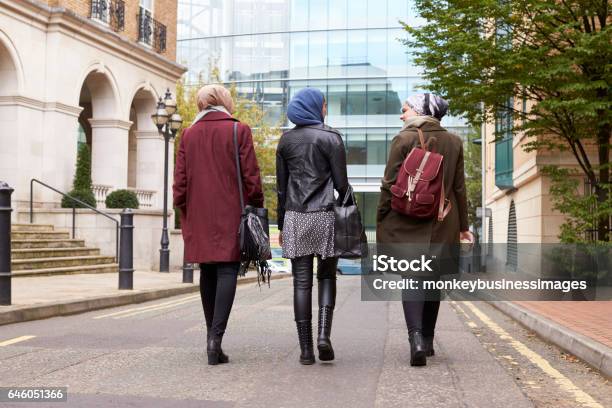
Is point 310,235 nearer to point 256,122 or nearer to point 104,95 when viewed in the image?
point 104,95

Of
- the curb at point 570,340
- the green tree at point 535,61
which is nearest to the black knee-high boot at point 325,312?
the curb at point 570,340

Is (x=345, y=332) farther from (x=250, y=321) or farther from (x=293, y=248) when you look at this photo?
(x=293, y=248)

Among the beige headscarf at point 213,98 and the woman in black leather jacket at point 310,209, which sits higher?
the beige headscarf at point 213,98

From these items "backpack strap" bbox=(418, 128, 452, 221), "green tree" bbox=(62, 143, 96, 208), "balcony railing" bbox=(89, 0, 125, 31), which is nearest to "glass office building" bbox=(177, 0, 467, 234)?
"balcony railing" bbox=(89, 0, 125, 31)

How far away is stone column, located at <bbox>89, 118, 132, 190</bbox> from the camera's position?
2295 cm

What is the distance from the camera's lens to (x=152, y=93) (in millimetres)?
25578

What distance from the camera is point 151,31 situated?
83.4 feet

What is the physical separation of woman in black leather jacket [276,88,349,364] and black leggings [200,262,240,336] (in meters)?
0.45

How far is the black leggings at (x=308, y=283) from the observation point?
5371mm

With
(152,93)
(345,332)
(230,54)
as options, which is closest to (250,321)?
(345,332)

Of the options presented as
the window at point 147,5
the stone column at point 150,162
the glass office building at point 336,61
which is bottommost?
the stone column at point 150,162

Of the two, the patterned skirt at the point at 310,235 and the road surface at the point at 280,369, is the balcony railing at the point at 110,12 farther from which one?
the patterned skirt at the point at 310,235

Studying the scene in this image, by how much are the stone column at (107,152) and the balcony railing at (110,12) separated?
294cm

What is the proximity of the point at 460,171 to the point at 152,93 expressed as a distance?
2117cm
